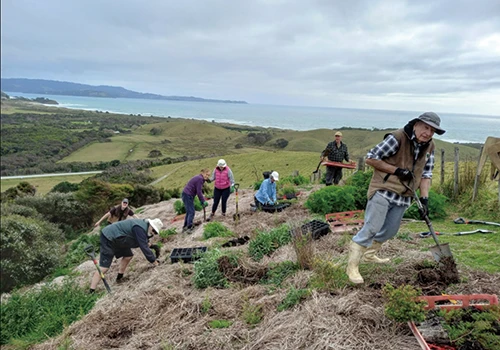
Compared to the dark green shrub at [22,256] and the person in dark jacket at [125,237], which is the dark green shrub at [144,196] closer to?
the dark green shrub at [22,256]

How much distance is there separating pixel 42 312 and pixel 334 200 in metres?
6.65

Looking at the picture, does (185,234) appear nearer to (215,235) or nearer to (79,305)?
(215,235)

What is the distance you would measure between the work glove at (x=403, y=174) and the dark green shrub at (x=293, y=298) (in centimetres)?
164

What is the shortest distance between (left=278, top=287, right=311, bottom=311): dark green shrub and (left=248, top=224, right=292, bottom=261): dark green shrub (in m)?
1.82

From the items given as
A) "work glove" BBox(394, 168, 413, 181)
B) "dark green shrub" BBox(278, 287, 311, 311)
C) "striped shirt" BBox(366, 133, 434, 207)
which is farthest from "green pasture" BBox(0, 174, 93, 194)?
"work glove" BBox(394, 168, 413, 181)

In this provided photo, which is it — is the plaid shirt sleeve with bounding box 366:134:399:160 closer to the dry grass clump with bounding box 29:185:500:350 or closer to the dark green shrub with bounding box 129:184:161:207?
the dry grass clump with bounding box 29:185:500:350

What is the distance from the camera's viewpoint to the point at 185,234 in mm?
9312

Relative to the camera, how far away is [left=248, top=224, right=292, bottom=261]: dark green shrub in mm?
5983

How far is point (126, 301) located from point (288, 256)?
2.49 metres

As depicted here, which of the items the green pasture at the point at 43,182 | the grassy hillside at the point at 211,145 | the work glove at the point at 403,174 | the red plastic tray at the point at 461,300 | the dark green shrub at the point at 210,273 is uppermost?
the work glove at the point at 403,174

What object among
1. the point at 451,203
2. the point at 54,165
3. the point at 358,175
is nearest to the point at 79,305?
the point at 358,175

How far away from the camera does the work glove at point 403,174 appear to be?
3.51m

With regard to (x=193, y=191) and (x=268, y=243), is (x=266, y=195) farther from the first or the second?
(x=268, y=243)

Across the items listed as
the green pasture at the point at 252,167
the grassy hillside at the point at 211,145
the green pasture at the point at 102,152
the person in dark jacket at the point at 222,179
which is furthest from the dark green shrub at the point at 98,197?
the green pasture at the point at 102,152
